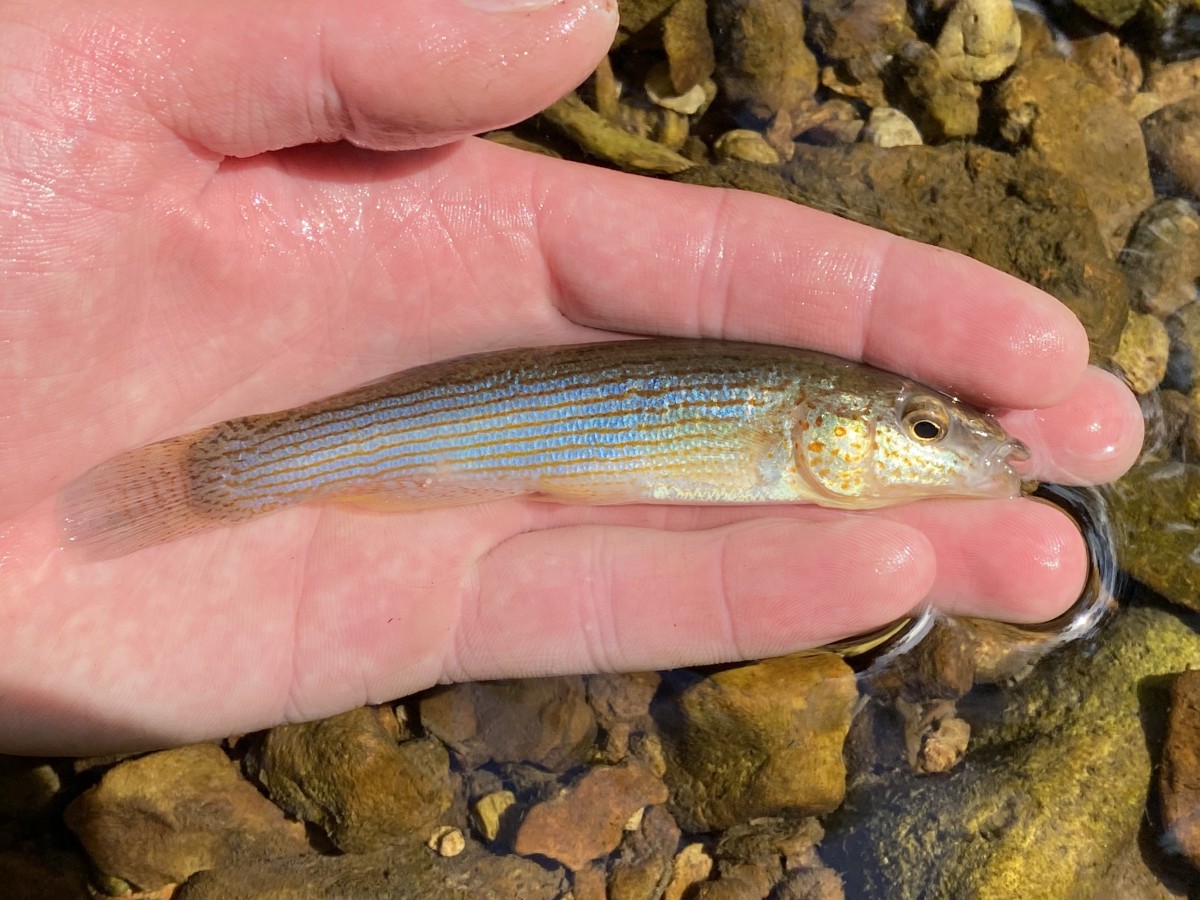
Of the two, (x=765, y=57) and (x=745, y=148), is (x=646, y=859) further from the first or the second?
(x=765, y=57)

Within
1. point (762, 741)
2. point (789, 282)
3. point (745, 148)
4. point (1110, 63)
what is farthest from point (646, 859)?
point (1110, 63)

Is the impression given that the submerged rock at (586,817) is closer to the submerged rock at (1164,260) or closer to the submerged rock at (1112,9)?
the submerged rock at (1164,260)

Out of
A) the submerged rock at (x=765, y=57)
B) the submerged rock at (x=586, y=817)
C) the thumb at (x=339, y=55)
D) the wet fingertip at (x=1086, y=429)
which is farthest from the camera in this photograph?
the submerged rock at (x=765, y=57)

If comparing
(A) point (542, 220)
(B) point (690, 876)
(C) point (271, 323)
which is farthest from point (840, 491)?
(C) point (271, 323)

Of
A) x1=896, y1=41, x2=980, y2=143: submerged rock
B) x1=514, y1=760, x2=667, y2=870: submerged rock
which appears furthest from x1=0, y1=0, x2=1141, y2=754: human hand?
x1=896, y1=41, x2=980, y2=143: submerged rock

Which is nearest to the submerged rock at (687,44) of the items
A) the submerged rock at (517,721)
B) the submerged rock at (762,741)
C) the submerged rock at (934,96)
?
the submerged rock at (934,96)
